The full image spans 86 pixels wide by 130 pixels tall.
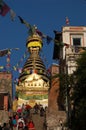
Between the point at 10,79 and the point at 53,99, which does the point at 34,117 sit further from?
the point at 10,79

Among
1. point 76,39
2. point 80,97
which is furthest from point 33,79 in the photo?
point 80,97

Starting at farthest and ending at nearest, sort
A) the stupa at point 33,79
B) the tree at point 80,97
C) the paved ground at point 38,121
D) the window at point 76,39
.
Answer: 1. the stupa at point 33,79
2. the window at point 76,39
3. the paved ground at point 38,121
4. the tree at point 80,97

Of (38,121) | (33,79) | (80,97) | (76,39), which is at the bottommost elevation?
(38,121)

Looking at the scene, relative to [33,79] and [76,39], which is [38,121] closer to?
[76,39]

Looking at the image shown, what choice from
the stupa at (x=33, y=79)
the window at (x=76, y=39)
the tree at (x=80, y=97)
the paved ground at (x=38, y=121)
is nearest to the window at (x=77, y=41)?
the window at (x=76, y=39)

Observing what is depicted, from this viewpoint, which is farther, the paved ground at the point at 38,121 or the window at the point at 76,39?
the window at the point at 76,39

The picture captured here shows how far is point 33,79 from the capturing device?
236 ft

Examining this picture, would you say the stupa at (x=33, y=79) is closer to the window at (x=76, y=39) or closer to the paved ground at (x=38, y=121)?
the window at (x=76, y=39)

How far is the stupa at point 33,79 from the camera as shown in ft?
218

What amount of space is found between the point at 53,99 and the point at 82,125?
17021mm

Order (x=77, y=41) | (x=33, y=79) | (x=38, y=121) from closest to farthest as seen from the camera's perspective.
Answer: (x=38, y=121) < (x=77, y=41) < (x=33, y=79)

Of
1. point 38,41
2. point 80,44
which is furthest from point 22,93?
point 80,44

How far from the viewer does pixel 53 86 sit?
147 ft

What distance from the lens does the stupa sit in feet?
218
